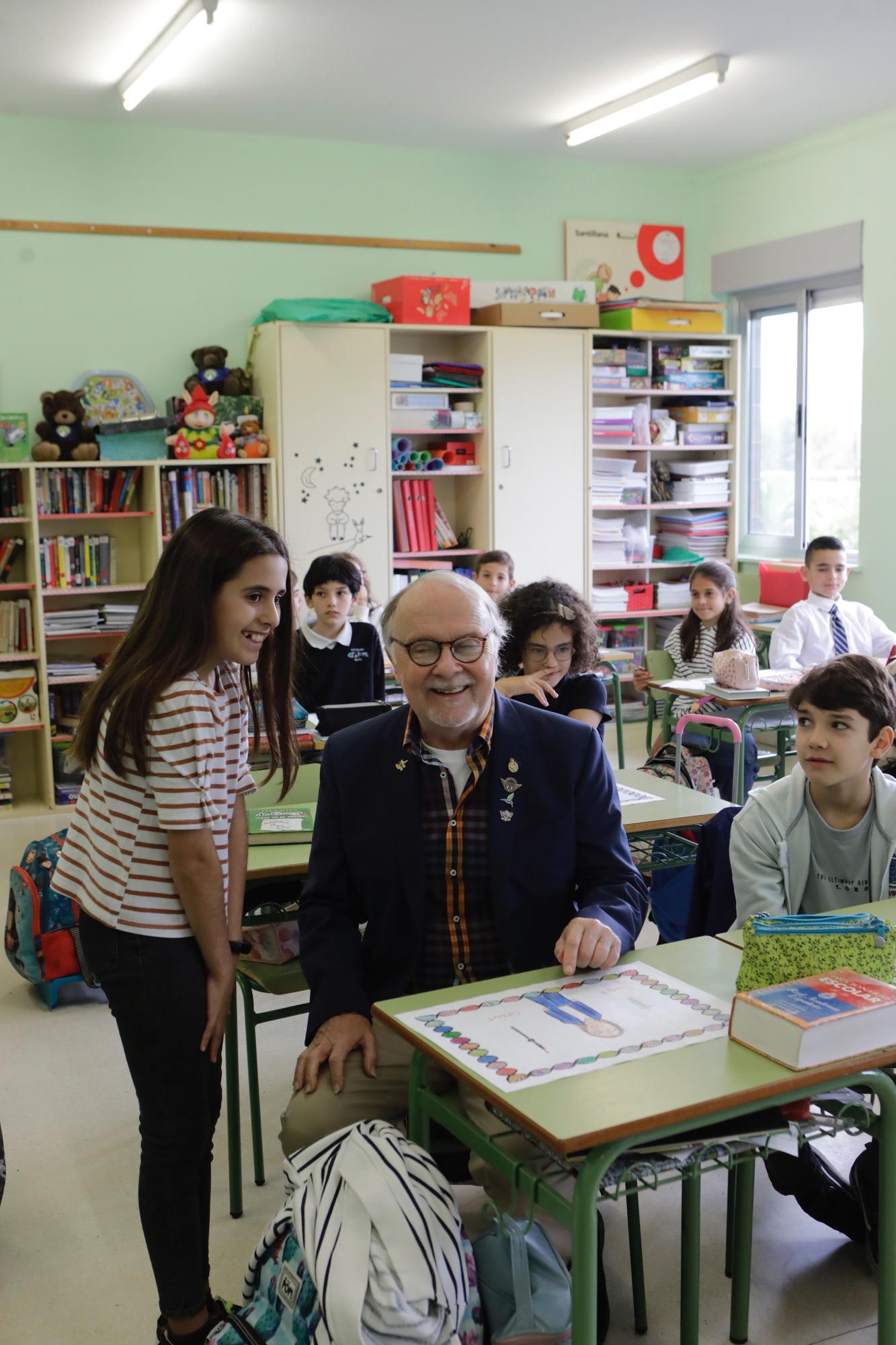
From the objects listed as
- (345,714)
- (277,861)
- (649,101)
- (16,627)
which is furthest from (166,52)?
(277,861)

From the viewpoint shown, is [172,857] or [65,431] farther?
[65,431]

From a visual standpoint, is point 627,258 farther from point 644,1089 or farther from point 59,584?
point 644,1089

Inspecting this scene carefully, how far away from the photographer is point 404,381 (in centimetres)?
664

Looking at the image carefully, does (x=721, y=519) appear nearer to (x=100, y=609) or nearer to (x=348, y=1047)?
(x=100, y=609)

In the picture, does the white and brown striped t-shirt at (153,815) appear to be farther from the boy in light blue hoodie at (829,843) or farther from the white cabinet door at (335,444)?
the white cabinet door at (335,444)

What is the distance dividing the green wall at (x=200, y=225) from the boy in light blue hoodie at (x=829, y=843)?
4.89 metres

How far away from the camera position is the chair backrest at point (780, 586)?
7.12m

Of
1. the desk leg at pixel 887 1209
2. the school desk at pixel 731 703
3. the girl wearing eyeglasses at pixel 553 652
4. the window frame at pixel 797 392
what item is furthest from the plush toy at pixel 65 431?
the desk leg at pixel 887 1209

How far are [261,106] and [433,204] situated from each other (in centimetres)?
127

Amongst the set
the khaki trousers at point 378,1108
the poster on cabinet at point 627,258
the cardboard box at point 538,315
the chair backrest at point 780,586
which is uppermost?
the poster on cabinet at point 627,258

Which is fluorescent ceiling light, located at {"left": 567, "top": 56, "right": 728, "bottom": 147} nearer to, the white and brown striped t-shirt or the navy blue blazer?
the navy blue blazer

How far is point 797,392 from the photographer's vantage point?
7453 millimetres

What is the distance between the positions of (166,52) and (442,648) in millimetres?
3991

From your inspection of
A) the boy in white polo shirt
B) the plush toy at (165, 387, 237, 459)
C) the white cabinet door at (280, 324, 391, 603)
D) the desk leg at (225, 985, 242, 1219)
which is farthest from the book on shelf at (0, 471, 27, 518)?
the desk leg at (225, 985, 242, 1219)
